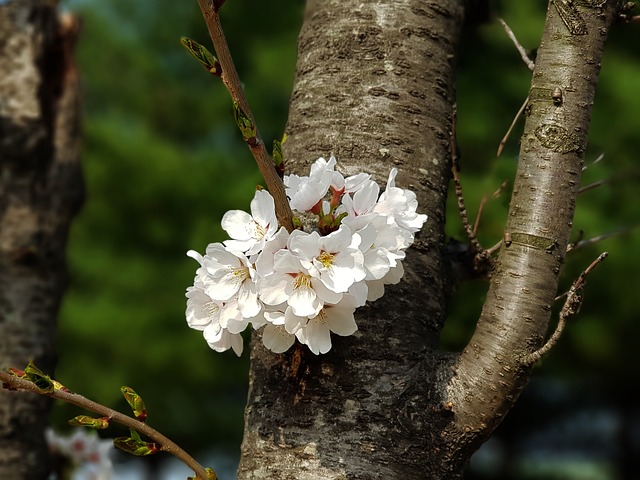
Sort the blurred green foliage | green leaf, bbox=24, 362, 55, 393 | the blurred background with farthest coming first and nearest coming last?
1. the blurred green foliage
2. the blurred background
3. green leaf, bbox=24, 362, 55, 393

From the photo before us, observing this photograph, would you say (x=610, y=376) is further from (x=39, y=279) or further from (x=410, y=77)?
(x=410, y=77)

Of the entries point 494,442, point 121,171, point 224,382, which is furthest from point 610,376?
point 121,171

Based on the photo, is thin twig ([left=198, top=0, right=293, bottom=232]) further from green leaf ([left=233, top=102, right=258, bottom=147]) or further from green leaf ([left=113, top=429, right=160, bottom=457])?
green leaf ([left=113, top=429, right=160, bottom=457])

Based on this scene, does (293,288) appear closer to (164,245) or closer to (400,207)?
A: (400,207)

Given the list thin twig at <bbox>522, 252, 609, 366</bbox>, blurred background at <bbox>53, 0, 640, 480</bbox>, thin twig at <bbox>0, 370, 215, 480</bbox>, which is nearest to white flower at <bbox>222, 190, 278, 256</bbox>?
thin twig at <bbox>0, 370, 215, 480</bbox>

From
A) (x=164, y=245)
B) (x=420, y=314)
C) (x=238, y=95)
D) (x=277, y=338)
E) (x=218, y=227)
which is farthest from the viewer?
(x=164, y=245)

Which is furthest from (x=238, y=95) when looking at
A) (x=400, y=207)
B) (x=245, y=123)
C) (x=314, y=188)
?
(x=400, y=207)

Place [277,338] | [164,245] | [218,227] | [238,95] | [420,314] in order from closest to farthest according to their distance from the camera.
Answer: [238,95] < [277,338] < [420,314] < [218,227] < [164,245]
